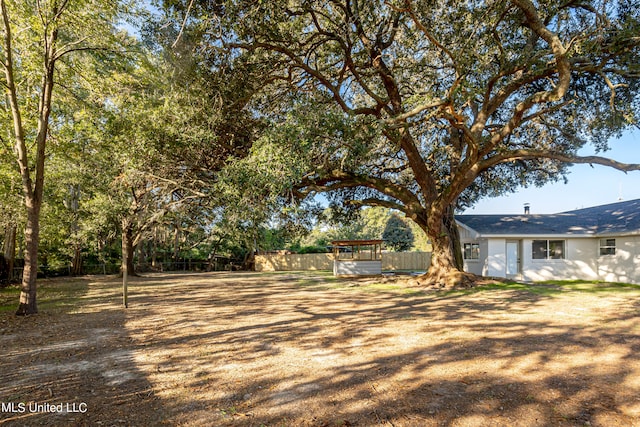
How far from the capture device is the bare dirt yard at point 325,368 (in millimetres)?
2957

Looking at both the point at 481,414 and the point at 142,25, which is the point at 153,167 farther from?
the point at 481,414

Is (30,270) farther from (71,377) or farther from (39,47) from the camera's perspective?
(71,377)

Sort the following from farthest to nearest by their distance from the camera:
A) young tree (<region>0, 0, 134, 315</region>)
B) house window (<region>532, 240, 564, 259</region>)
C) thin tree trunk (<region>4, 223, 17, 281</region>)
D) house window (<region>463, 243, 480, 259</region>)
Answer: house window (<region>463, 243, 480, 259</region>), house window (<region>532, 240, 564, 259</region>), thin tree trunk (<region>4, 223, 17, 281</region>), young tree (<region>0, 0, 134, 315</region>)

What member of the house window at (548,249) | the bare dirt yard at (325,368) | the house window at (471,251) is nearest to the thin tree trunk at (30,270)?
the bare dirt yard at (325,368)

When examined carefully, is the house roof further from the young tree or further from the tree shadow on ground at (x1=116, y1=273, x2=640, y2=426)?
the young tree

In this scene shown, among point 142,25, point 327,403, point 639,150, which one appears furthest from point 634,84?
point 142,25

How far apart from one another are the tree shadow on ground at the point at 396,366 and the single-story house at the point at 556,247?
335 inches

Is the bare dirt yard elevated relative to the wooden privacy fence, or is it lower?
elevated

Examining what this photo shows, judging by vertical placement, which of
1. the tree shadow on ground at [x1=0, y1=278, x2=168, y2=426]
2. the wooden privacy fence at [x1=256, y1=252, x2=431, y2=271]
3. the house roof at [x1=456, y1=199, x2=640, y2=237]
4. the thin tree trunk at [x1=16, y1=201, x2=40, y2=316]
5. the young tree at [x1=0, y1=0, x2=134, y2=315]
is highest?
the young tree at [x1=0, y1=0, x2=134, y2=315]

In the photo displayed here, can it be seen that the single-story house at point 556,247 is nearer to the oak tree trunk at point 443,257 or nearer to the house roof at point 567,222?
the house roof at point 567,222

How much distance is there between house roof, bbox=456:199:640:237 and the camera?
15.1 m

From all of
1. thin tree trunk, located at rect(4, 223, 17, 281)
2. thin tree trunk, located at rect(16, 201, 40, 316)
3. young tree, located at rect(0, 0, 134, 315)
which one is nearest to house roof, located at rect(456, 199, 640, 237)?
young tree, located at rect(0, 0, 134, 315)

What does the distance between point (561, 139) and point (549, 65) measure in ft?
17.5

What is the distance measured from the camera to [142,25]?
8180 millimetres
